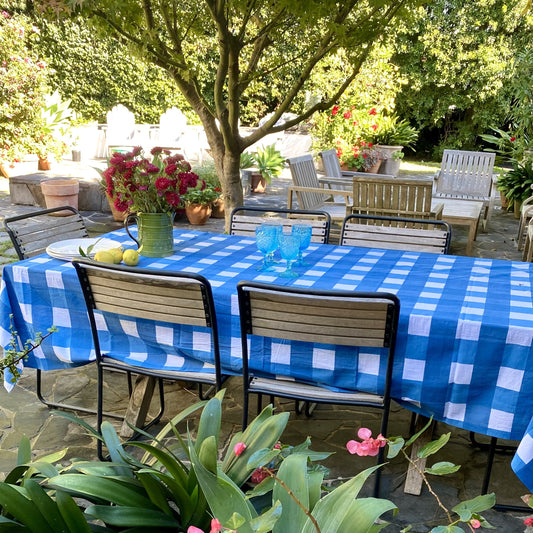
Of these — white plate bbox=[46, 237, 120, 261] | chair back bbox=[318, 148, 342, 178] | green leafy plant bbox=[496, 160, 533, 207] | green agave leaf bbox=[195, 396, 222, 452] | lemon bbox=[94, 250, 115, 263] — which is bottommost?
green leafy plant bbox=[496, 160, 533, 207]

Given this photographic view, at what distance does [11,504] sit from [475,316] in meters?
1.62

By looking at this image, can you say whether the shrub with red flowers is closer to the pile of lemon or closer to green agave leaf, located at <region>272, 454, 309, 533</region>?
the pile of lemon

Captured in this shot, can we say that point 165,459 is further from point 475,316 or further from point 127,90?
point 127,90

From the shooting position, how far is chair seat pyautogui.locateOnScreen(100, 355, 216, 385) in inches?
96.2

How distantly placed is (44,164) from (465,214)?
7.14m

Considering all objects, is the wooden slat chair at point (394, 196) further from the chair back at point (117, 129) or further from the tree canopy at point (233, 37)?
the chair back at point (117, 129)

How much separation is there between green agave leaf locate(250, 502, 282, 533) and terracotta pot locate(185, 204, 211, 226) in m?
6.18

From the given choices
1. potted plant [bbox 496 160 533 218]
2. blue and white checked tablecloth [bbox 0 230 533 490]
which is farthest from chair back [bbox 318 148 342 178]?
blue and white checked tablecloth [bbox 0 230 533 490]

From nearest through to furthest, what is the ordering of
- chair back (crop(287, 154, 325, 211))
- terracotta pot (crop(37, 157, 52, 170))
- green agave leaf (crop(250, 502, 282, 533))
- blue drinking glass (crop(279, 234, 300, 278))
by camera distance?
green agave leaf (crop(250, 502, 282, 533)) < blue drinking glass (crop(279, 234, 300, 278)) < chair back (crop(287, 154, 325, 211)) < terracotta pot (crop(37, 157, 52, 170))

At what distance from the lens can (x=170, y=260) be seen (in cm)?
288

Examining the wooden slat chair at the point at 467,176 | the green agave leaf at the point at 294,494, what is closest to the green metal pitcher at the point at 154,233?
the green agave leaf at the point at 294,494

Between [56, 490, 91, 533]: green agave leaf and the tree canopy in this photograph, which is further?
the tree canopy

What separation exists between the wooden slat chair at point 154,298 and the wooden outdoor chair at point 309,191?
3.68m

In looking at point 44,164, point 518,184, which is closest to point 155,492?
point 518,184
